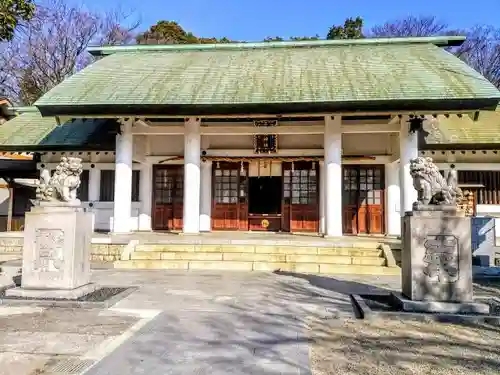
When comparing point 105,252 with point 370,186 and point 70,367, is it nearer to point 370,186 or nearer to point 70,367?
point 70,367

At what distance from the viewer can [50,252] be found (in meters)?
6.46

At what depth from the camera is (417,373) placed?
372 cm

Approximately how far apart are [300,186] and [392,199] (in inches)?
130

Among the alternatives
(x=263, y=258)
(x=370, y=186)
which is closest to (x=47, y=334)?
(x=263, y=258)

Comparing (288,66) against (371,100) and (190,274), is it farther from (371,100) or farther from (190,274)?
(190,274)

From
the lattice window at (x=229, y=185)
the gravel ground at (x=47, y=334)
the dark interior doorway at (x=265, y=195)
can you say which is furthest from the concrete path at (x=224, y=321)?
the lattice window at (x=229, y=185)

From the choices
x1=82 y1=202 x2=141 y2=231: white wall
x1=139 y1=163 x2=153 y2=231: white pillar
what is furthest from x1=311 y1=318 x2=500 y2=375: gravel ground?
x1=82 y1=202 x2=141 y2=231: white wall

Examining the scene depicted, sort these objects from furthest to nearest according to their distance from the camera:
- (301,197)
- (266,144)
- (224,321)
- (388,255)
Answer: (301,197), (266,144), (388,255), (224,321)

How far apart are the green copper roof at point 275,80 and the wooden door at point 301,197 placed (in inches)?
139

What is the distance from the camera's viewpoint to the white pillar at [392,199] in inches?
540

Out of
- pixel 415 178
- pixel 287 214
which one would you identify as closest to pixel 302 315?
pixel 415 178

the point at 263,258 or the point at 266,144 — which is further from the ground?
the point at 266,144

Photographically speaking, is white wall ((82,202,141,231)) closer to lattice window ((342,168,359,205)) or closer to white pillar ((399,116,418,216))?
lattice window ((342,168,359,205))

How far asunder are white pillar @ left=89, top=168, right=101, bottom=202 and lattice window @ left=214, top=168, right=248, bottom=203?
4526 millimetres
